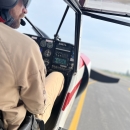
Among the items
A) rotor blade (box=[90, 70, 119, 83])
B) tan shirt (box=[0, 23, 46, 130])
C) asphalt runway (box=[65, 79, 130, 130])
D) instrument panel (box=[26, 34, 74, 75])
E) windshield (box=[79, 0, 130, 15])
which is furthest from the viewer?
rotor blade (box=[90, 70, 119, 83])

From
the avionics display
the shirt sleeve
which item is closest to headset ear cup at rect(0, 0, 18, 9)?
the shirt sleeve

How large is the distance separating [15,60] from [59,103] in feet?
5.67

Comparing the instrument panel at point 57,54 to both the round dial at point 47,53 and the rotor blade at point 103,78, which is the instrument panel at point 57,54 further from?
the rotor blade at point 103,78

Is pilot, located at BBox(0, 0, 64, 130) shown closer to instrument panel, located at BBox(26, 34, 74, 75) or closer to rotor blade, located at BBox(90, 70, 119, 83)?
instrument panel, located at BBox(26, 34, 74, 75)

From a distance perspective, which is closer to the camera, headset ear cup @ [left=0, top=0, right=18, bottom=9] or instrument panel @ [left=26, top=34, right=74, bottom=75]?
headset ear cup @ [left=0, top=0, right=18, bottom=9]

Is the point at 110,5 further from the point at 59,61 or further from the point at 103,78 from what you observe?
the point at 103,78

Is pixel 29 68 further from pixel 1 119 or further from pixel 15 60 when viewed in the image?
pixel 1 119

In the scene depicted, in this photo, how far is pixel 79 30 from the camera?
2705mm

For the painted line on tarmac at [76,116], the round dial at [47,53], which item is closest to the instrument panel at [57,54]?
the round dial at [47,53]

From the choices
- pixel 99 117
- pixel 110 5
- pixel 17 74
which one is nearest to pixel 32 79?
pixel 17 74

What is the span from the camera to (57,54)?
12.6ft

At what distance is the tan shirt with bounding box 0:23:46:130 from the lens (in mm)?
1218

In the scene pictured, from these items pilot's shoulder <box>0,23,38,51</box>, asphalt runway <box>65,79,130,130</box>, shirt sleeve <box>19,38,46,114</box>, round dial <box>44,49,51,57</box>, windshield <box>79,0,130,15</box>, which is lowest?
asphalt runway <box>65,79,130,130</box>

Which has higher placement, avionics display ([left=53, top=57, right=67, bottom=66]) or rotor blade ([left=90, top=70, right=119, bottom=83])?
avionics display ([left=53, top=57, right=67, bottom=66])
